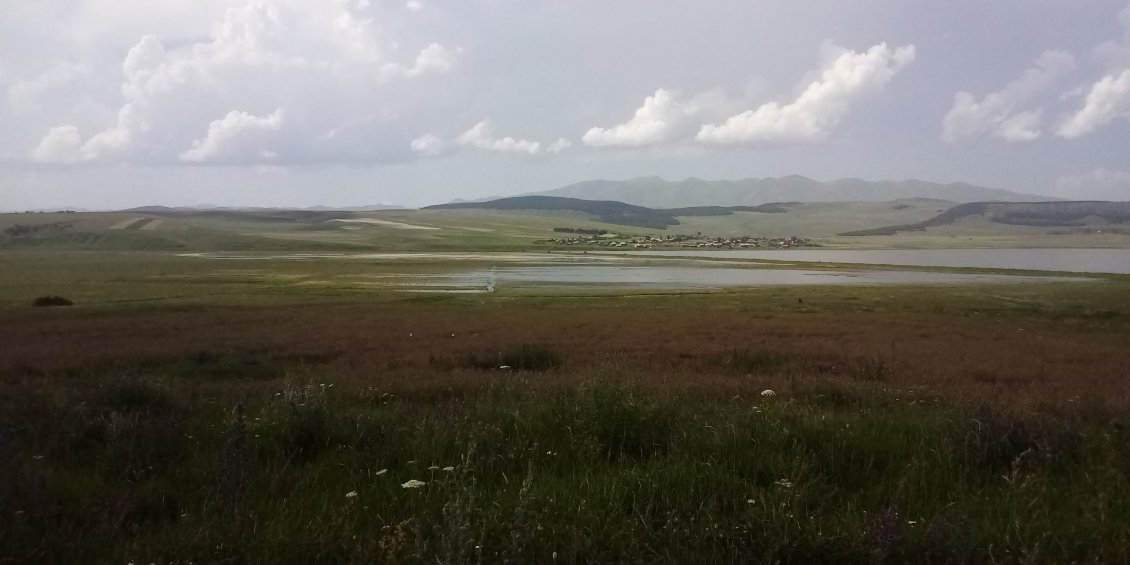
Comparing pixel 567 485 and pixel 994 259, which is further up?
pixel 567 485

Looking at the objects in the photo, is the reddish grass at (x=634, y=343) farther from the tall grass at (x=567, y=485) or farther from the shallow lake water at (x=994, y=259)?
the shallow lake water at (x=994, y=259)

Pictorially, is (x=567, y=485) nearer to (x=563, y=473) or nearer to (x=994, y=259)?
(x=563, y=473)

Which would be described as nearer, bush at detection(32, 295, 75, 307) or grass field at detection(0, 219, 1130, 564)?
grass field at detection(0, 219, 1130, 564)

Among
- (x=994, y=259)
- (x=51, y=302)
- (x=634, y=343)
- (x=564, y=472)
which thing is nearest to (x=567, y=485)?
(x=564, y=472)

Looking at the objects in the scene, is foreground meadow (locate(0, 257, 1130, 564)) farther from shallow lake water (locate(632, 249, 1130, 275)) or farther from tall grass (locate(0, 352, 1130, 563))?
shallow lake water (locate(632, 249, 1130, 275))

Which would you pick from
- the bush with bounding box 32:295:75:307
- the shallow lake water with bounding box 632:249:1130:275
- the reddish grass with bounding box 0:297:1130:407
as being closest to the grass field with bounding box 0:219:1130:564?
the reddish grass with bounding box 0:297:1130:407

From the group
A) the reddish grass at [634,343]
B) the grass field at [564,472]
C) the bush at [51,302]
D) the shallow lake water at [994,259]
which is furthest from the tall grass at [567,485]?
the shallow lake water at [994,259]

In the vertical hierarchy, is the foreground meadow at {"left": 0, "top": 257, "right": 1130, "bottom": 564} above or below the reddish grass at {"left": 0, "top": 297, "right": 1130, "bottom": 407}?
above

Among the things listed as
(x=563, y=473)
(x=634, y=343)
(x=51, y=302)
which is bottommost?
(x=51, y=302)

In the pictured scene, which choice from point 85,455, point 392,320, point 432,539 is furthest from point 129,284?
point 432,539

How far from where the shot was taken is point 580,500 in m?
4.98

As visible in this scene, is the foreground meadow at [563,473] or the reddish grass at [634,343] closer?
the foreground meadow at [563,473]

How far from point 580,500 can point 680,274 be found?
7944cm

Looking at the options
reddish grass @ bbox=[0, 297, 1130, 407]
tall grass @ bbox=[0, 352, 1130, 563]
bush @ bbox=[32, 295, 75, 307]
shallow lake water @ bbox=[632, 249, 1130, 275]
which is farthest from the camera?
shallow lake water @ bbox=[632, 249, 1130, 275]
